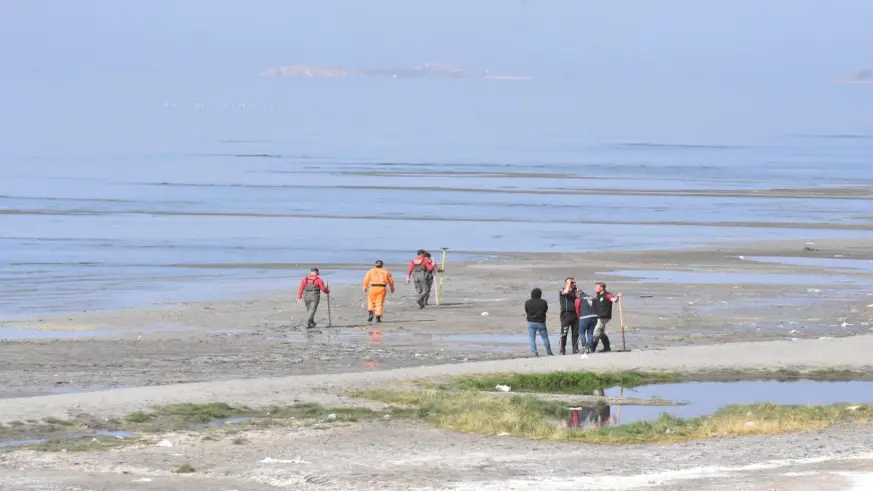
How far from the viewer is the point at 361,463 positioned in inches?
712

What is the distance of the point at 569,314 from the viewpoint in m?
28.4

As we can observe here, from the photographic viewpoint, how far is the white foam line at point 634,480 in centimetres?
1625

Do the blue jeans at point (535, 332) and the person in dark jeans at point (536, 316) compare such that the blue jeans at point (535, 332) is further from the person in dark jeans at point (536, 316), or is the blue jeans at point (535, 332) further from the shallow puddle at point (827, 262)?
the shallow puddle at point (827, 262)

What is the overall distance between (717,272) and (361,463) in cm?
2807

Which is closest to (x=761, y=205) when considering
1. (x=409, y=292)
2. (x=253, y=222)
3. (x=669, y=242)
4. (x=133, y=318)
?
(x=669, y=242)

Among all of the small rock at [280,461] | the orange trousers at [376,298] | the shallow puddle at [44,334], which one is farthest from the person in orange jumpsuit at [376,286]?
the small rock at [280,461]

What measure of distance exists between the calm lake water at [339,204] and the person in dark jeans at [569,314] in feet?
44.6

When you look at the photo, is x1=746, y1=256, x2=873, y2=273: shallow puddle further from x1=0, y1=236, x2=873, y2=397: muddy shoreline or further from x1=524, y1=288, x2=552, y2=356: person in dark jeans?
x1=524, y1=288, x2=552, y2=356: person in dark jeans

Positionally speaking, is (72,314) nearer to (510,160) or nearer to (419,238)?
(419,238)

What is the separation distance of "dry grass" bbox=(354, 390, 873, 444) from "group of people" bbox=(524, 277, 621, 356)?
4.79 meters

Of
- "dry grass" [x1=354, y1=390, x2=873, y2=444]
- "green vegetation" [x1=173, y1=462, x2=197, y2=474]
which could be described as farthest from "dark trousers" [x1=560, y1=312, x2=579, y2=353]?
"green vegetation" [x1=173, y1=462, x2=197, y2=474]

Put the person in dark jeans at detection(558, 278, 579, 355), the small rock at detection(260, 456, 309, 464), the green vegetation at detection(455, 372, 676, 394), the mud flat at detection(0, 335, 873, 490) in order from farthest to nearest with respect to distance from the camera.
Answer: the person in dark jeans at detection(558, 278, 579, 355), the green vegetation at detection(455, 372, 676, 394), the small rock at detection(260, 456, 309, 464), the mud flat at detection(0, 335, 873, 490)

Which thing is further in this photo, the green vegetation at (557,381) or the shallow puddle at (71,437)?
the green vegetation at (557,381)

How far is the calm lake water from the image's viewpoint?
46969 millimetres
